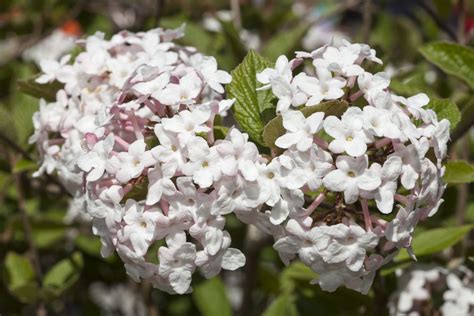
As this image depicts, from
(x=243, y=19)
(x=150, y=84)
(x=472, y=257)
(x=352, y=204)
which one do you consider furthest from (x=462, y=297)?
(x=243, y=19)

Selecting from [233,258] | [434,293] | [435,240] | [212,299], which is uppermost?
[233,258]

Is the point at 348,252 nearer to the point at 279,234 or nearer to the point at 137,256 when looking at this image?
the point at 279,234

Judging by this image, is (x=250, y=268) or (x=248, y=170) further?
(x=250, y=268)

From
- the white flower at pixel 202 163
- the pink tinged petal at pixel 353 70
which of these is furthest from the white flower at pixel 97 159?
the pink tinged petal at pixel 353 70

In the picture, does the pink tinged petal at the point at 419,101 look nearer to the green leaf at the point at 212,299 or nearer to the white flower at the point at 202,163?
the white flower at the point at 202,163

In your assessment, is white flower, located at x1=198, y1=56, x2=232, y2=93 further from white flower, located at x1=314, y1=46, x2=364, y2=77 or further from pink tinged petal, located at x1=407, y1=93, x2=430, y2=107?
pink tinged petal, located at x1=407, y1=93, x2=430, y2=107

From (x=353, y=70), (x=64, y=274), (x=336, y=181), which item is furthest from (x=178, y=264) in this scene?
(x=64, y=274)

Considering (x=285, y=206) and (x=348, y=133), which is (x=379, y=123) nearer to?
(x=348, y=133)

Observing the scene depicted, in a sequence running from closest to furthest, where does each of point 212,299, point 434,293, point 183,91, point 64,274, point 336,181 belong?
point 336,181
point 183,91
point 434,293
point 64,274
point 212,299
